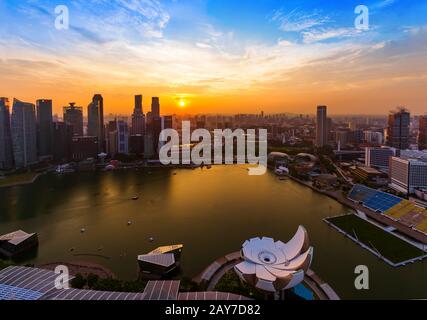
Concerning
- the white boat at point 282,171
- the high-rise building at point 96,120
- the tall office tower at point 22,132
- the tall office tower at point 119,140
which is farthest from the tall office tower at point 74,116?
the white boat at point 282,171

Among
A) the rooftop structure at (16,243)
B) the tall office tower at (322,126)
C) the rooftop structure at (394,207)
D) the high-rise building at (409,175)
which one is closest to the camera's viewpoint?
the rooftop structure at (16,243)

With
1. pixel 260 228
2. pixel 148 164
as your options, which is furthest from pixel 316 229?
pixel 148 164

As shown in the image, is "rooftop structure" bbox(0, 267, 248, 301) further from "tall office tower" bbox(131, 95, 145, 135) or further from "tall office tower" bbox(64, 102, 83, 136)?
"tall office tower" bbox(131, 95, 145, 135)

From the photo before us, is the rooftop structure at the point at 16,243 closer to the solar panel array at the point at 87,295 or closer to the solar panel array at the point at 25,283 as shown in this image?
the solar panel array at the point at 25,283

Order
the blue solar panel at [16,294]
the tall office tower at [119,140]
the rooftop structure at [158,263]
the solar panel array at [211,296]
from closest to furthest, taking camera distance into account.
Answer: the solar panel array at [211,296] → the blue solar panel at [16,294] → the rooftop structure at [158,263] → the tall office tower at [119,140]

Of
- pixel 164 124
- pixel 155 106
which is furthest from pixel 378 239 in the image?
pixel 155 106

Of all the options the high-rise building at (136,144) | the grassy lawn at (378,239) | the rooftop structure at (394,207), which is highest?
the high-rise building at (136,144)
